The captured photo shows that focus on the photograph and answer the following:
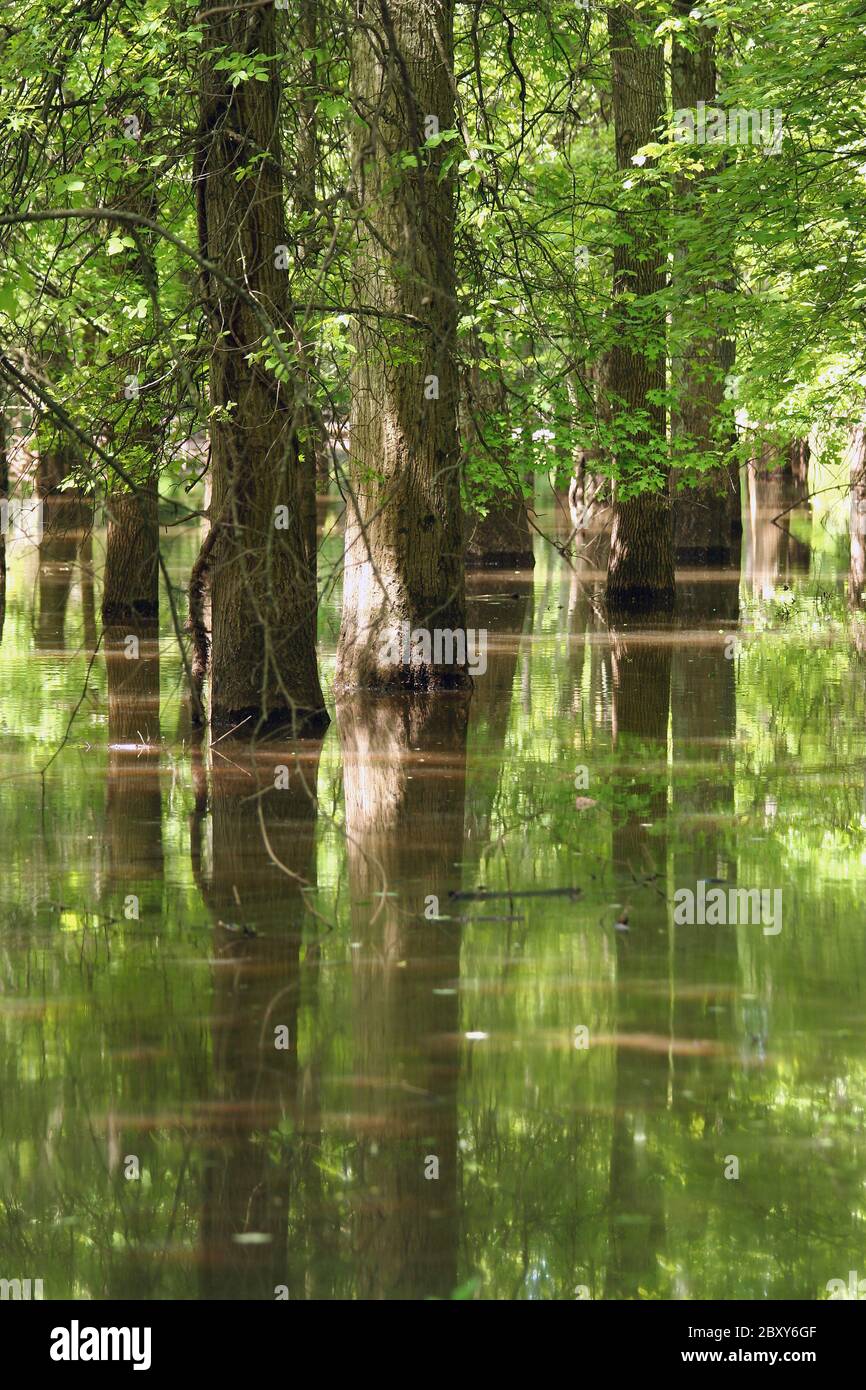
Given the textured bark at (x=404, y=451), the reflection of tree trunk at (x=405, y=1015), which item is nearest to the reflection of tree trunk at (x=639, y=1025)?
the reflection of tree trunk at (x=405, y=1015)

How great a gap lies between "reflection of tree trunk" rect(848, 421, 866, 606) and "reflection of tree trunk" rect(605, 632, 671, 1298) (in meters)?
14.7

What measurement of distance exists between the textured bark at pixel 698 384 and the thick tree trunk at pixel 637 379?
0.45 metres

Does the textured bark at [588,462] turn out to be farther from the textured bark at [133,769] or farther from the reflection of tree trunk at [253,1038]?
the textured bark at [133,769]

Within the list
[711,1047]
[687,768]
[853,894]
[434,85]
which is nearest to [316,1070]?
[711,1047]

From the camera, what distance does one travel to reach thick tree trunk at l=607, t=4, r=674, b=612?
797 inches

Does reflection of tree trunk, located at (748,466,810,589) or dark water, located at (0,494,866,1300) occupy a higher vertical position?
reflection of tree trunk, located at (748,466,810,589)

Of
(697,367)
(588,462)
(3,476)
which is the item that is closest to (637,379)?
(697,367)

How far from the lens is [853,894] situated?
345 inches

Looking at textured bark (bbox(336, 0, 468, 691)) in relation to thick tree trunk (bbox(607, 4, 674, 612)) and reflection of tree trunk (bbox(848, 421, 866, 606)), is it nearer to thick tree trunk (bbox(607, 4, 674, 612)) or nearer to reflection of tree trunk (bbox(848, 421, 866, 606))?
thick tree trunk (bbox(607, 4, 674, 612))

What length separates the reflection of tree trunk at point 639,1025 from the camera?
5097 mm

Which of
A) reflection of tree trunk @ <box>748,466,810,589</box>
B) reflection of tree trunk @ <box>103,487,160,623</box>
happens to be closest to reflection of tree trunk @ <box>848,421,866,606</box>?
reflection of tree trunk @ <box>748,466,810,589</box>

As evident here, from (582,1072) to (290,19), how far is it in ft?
26.0
